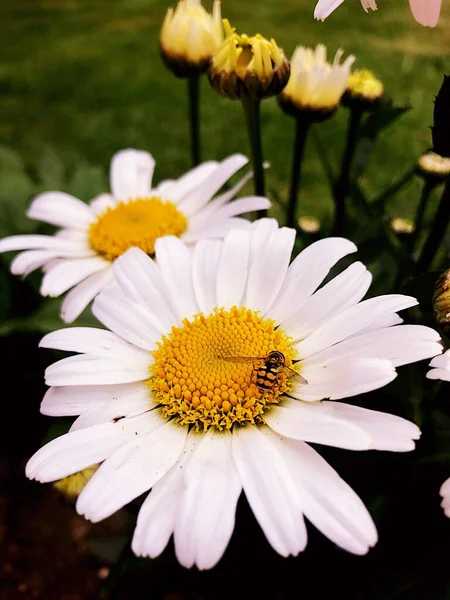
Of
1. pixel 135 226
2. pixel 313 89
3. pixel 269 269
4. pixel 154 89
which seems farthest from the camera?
pixel 154 89

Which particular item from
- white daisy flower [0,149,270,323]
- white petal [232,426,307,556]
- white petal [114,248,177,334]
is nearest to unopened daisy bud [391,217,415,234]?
white daisy flower [0,149,270,323]

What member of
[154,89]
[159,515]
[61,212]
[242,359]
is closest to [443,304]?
[242,359]

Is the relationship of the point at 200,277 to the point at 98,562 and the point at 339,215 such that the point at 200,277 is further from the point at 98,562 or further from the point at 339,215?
the point at 98,562

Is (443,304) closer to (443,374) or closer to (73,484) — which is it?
(443,374)

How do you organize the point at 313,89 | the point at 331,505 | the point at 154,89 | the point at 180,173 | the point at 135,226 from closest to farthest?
1. the point at 331,505
2. the point at 313,89
3. the point at 135,226
4. the point at 180,173
5. the point at 154,89

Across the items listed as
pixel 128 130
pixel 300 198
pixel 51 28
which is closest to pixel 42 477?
pixel 300 198

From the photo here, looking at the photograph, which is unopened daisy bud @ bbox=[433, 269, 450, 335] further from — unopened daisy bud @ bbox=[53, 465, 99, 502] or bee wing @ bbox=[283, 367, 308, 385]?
unopened daisy bud @ bbox=[53, 465, 99, 502]
